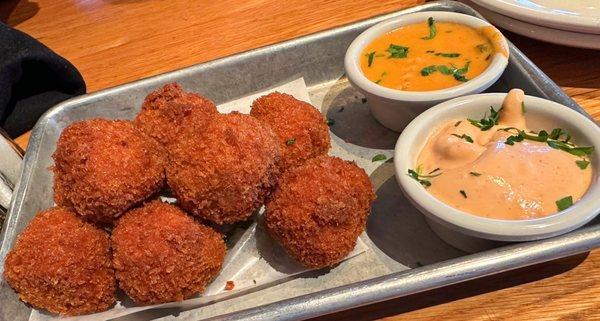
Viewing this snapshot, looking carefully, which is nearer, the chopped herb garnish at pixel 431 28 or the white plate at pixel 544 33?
the white plate at pixel 544 33

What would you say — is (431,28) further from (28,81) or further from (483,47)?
(28,81)

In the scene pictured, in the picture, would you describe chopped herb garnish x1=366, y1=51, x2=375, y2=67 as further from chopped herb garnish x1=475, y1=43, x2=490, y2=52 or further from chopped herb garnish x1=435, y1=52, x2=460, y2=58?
chopped herb garnish x1=475, y1=43, x2=490, y2=52

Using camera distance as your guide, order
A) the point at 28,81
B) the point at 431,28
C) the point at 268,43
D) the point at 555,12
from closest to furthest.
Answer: the point at 555,12, the point at 431,28, the point at 28,81, the point at 268,43

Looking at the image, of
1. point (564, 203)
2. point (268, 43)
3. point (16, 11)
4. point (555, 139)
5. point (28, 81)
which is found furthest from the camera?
point (16, 11)

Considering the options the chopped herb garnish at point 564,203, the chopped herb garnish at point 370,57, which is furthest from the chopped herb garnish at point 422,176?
the chopped herb garnish at point 370,57

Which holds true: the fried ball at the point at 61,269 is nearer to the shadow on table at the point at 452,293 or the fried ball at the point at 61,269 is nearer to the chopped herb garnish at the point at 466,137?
the shadow on table at the point at 452,293

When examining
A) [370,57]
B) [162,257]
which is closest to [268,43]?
[370,57]

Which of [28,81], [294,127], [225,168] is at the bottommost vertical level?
[28,81]
